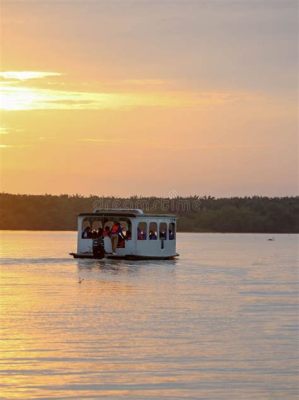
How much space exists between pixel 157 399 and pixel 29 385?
229cm

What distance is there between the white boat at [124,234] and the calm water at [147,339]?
7.13 meters

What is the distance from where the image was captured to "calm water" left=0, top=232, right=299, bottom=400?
19.2m

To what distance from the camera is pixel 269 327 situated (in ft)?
94.2

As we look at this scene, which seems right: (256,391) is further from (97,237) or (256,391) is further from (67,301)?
(97,237)

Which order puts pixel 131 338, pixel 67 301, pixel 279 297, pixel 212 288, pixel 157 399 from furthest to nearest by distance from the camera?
pixel 212 288 < pixel 279 297 < pixel 67 301 < pixel 131 338 < pixel 157 399

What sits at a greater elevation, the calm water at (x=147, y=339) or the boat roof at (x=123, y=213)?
the boat roof at (x=123, y=213)

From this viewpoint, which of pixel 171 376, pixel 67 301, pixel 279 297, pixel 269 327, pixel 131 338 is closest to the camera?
pixel 171 376

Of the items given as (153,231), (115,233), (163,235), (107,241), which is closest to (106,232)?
(115,233)

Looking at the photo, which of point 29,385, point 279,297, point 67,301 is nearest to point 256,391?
point 29,385

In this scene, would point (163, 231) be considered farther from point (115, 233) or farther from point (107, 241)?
point (107, 241)

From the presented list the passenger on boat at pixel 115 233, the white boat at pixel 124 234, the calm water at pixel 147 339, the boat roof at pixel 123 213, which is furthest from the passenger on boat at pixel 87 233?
the calm water at pixel 147 339

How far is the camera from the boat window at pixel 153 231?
56028mm

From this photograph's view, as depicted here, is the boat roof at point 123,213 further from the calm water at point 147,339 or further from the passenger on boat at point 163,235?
the calm water at point 147,339

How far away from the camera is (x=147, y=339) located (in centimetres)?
2569
